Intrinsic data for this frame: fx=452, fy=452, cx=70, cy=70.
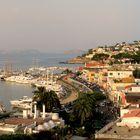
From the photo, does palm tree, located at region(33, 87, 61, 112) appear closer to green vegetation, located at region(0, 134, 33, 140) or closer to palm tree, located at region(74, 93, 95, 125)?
palm tree, located at region(74, 93, 95, 125)

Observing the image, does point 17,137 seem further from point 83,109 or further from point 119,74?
point 119,74

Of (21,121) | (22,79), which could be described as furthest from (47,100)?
(22,79)

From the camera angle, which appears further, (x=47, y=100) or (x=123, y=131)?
(x=47, y=100)

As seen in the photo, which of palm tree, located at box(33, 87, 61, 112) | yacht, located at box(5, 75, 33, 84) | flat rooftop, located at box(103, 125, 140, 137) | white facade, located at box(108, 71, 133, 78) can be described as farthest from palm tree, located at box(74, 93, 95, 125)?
yacht, located at box(5, 75, 33, 84)

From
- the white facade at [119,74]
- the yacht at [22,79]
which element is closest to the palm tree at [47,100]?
the white facade at [119,74]

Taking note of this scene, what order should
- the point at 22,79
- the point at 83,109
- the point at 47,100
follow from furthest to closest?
the point at 22,79 < the point at 47,100 < the point at 83,109

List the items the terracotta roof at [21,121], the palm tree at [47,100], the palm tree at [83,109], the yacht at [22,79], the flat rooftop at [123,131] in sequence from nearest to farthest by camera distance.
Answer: the flat rooftop at [123,131] < the terracotta roof at [21,121] < the palm tree at [83,109] < the palm tree at [47,100] < the yacht at [22,79]

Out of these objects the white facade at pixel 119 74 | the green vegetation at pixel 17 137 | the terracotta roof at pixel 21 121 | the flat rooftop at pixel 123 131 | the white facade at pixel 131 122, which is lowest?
the green vegetation at pixel 17 137

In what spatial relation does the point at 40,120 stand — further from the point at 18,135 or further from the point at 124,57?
the point at 124,57

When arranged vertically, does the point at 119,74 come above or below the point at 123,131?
above

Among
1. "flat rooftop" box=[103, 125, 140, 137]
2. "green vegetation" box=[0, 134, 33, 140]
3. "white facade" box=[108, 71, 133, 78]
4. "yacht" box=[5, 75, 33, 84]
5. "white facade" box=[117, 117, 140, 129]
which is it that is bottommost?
"yacht" box=[5, 75, 33, 84]

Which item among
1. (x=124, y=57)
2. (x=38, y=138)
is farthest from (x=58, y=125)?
(x=124, y=57)

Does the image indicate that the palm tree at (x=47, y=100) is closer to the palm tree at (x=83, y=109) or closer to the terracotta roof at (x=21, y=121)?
the palm tree at (x=83, y=109)
